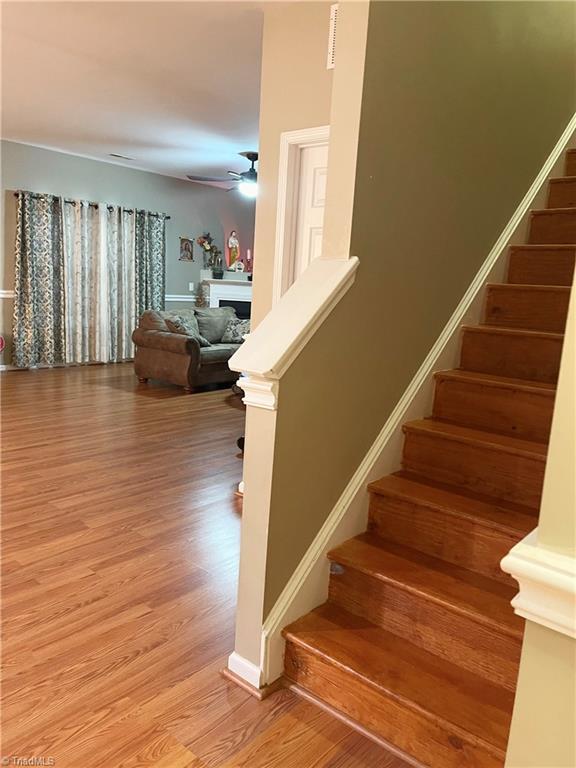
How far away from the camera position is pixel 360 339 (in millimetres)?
1883

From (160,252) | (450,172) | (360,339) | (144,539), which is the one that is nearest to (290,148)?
(450,172)

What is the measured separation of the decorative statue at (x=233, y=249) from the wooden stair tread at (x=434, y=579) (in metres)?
7.93

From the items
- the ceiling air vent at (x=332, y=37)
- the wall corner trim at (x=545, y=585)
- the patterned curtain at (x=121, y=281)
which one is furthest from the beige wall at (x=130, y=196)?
the wall corner trim at (x=545, y=585)

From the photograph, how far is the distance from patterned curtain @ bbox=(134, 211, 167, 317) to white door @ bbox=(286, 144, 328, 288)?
17.7 feet

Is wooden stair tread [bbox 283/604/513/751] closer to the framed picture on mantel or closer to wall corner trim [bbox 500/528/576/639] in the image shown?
wall corner trim [bbox 500/528/576/639]

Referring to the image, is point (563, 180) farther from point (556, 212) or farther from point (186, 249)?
point (186, 249)

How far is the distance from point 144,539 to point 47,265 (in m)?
5.33

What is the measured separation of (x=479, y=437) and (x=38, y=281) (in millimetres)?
6340

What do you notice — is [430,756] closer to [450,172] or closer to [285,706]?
[285,706]

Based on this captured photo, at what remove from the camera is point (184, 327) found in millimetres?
6379

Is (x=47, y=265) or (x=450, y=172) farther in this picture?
(x=47, y=265)

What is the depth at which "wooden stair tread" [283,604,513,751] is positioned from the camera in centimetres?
141

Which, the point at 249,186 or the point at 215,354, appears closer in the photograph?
the point at 249,186

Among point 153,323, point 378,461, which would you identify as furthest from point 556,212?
point 153,323
